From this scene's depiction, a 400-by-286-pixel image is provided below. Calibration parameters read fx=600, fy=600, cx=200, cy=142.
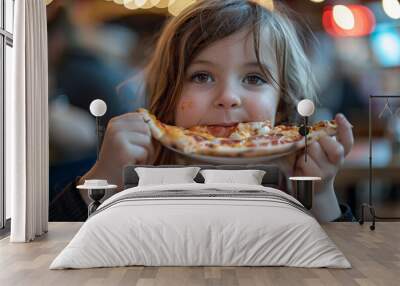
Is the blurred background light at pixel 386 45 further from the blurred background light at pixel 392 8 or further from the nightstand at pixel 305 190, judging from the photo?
the nightstand at pixel 305 190

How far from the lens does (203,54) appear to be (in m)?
7.59

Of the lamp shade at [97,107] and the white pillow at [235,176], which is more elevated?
the lamp shade at [97,107]

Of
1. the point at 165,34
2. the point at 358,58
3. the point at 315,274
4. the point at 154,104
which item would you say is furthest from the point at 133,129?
the point at 315,274

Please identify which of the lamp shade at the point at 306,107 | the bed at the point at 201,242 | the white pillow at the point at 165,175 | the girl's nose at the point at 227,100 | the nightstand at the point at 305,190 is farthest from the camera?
the girl's nose at the point at 227,100

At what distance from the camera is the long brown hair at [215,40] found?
7.62 m

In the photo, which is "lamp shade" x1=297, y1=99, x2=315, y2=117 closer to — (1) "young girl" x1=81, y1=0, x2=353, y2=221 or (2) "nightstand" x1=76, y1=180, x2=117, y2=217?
(1) "young girl" x1=81, y1=0, x2=353, y2=221

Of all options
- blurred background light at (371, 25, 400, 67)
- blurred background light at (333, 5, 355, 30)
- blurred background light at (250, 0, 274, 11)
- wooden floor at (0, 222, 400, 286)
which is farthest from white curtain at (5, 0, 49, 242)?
blurred background light at (371, 25, 400, 67)

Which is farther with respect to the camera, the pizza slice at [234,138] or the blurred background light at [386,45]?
the blurred background light at [386,45]

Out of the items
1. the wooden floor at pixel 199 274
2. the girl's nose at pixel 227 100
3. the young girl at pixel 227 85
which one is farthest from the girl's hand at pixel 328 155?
the wooden floor at pixel 199 274

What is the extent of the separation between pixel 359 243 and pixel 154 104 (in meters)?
3.12

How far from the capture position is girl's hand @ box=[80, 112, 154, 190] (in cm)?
765

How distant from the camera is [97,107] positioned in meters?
7.41

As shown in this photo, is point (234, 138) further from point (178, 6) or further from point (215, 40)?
point (178, 6)

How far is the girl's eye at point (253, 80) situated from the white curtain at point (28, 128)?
2476mm
